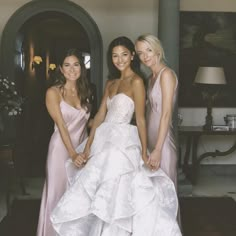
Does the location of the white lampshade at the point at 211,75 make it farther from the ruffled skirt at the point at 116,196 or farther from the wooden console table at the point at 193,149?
the ruffled skirt at the point at 116,196

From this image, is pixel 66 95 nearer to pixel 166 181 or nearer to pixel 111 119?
pixel 111 119

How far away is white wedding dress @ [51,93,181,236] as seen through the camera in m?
3.59

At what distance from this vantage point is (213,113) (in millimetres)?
8445

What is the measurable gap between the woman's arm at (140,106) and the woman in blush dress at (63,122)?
20.9 inches

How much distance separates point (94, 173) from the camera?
12.1 feet

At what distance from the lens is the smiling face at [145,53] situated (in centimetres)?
357

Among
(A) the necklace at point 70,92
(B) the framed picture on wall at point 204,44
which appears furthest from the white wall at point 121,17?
(A) the necklace at point 70,92

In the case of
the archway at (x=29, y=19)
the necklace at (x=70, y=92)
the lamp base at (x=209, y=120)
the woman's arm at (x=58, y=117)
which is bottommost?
the lamp base at (x=209, y=120)

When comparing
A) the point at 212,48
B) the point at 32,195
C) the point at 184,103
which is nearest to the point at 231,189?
the point at 184,103

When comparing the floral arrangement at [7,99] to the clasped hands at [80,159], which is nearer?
the clasped hands at [80,159]

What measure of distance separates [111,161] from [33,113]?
22.4 ft

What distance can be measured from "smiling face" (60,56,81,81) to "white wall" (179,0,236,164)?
4720mm

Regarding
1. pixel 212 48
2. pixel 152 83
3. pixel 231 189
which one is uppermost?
pixel 212 48

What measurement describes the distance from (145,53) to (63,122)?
886 millimetres
